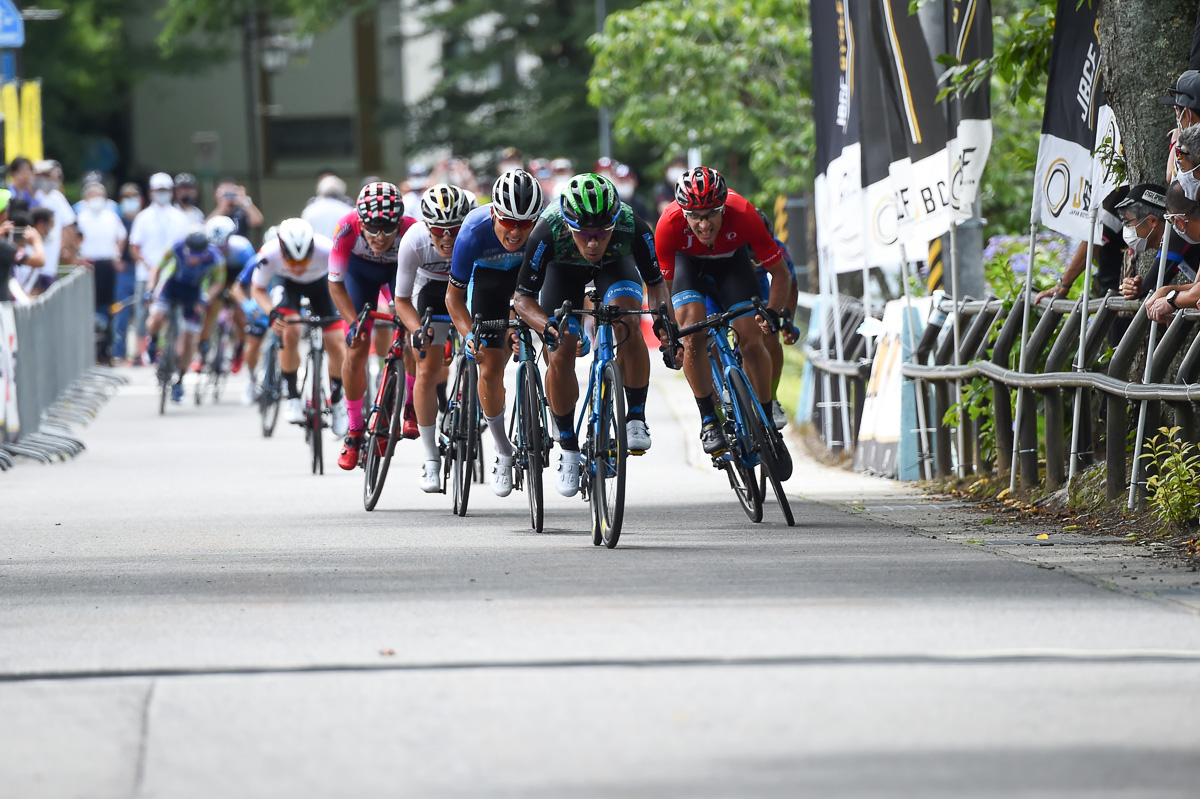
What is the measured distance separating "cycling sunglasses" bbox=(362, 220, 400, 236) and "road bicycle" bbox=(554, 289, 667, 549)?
3295 mm

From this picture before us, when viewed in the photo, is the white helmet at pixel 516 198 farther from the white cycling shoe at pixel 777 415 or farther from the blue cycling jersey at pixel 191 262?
the blue cycling jersey at pixel 191 262

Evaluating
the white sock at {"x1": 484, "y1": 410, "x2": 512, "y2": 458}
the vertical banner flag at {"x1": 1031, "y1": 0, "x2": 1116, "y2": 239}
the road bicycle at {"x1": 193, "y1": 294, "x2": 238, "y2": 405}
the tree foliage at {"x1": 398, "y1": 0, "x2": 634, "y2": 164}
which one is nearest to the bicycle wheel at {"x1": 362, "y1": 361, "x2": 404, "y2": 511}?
the white sock at {"x1": 484, "y1": 410, "x2": 512, "y2": 458}

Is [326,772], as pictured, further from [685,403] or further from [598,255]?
[685,403]

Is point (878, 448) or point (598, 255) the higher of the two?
point (598, 255)

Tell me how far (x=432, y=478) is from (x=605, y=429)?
9.04ft

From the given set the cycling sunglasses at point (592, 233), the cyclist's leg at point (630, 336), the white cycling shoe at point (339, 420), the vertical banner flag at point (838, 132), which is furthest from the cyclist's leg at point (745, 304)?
the white cycling shoe at point (339, 420)

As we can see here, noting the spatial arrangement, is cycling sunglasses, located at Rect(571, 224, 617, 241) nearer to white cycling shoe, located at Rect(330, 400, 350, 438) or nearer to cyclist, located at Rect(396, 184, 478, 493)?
cyclist, located at Rect(396, 184, 478, 493)

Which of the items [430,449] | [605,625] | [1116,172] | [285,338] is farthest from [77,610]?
[285,338]

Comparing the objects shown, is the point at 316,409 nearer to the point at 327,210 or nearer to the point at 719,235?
the point at 719,235

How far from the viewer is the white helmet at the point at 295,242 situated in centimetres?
1510

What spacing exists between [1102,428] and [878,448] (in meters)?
3.75

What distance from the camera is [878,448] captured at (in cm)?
1392

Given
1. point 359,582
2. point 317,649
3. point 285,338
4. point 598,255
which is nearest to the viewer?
point 317,649

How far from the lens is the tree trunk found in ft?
31.8
